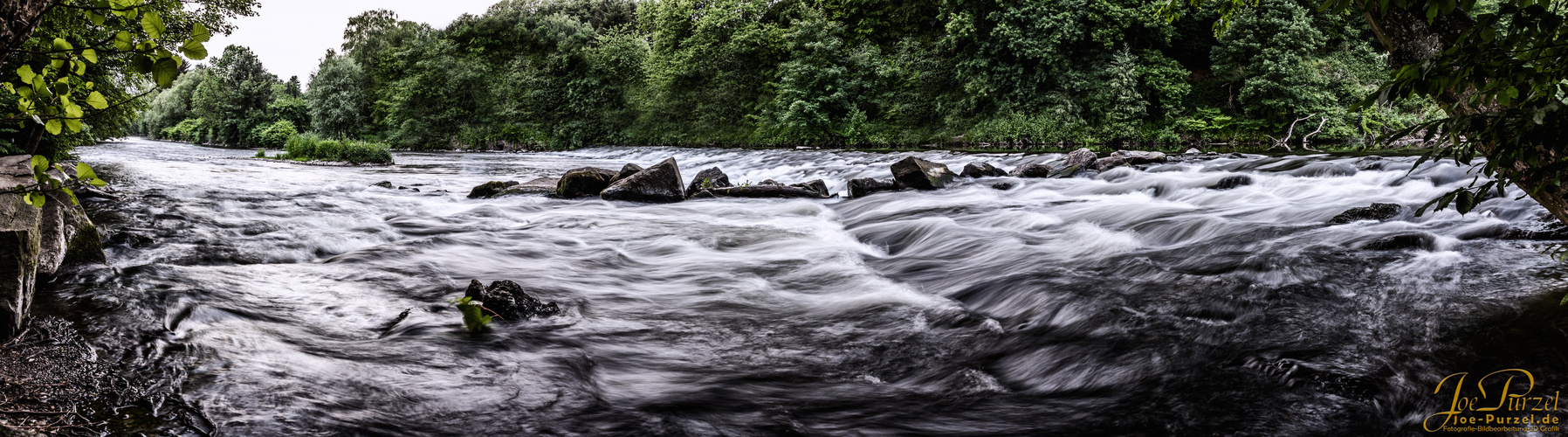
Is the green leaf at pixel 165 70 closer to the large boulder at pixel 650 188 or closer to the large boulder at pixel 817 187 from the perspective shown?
the large boulder at pixel 650 188

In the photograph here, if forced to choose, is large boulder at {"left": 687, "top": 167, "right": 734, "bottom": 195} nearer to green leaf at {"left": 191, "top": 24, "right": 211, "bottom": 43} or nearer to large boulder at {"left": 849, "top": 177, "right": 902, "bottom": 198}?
large boulder at {"left": 849, "top": 177, "right": 902, "bottom": 198}

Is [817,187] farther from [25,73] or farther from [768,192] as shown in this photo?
[25,73]

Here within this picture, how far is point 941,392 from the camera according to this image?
133 inches

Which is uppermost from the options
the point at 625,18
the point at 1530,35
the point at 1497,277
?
the point at 625,18

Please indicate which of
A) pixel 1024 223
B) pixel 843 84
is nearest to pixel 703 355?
pixel 1024 223

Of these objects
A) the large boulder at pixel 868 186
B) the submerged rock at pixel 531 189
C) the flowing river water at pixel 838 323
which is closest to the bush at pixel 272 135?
the submerged rock at pixel 531 189

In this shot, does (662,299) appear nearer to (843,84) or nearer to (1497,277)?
(1497,277)

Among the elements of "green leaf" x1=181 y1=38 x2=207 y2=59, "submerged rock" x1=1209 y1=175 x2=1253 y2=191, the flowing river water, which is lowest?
the flowing river water

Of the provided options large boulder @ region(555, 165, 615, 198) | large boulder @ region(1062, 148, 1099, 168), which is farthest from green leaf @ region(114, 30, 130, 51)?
large boulder @ region(1062, 148, 1099, 168)

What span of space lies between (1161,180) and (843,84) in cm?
1900

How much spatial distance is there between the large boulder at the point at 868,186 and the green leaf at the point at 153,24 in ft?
34.3

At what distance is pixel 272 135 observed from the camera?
41.6m

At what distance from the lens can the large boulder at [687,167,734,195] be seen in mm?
11969

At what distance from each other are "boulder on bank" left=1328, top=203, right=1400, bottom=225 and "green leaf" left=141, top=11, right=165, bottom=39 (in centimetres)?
779
